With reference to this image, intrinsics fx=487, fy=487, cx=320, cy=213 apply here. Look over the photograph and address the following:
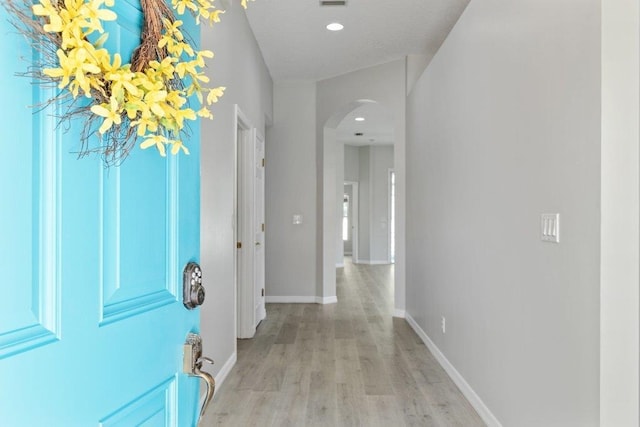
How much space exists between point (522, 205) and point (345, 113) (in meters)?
4.47

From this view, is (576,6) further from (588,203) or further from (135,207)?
(135,207)

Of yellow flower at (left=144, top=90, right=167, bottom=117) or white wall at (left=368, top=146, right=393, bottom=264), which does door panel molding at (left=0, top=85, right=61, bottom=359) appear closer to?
yellow flower at (left=144, top=90, right=167, bottom=117)

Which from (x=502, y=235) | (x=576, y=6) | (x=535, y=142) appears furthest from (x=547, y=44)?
(x=502, y=235)

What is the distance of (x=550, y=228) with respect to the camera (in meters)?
1.91

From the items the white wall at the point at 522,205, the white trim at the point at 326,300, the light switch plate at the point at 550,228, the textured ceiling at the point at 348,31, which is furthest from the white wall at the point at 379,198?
the light switch plate at the point at 550,228

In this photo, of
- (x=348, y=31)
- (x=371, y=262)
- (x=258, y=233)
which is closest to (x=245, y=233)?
(x=258, y=233)

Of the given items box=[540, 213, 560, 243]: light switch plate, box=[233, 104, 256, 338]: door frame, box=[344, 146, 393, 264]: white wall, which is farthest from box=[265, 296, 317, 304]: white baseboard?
box=[344, 146, 393, 264]: white wall

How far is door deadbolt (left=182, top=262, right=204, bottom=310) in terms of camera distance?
43.8 inches

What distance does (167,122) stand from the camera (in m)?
0.83

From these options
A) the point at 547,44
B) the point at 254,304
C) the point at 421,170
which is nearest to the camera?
the point at 547,44

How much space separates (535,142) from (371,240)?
33.0 ft

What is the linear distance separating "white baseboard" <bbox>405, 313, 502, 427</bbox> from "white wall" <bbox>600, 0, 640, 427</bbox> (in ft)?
4.58

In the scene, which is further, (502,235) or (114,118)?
(502,235)

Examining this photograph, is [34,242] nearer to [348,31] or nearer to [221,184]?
[221,184]
